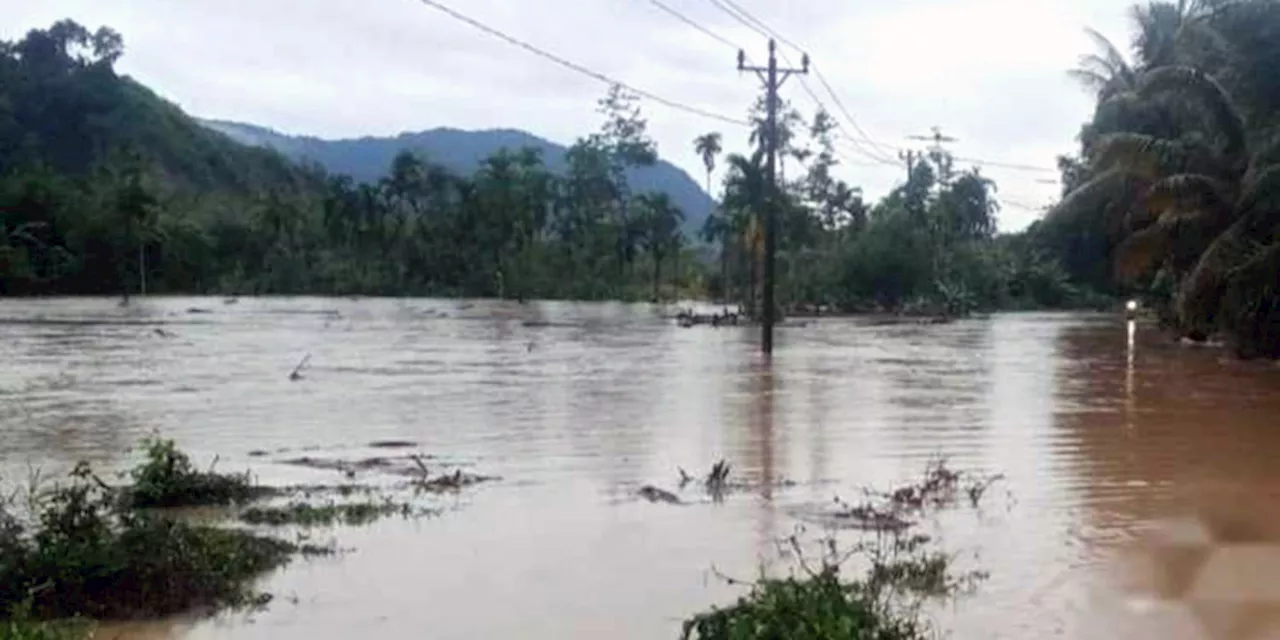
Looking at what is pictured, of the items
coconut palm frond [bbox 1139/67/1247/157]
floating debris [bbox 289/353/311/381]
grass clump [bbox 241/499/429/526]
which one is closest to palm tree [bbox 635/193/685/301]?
floating debris [bbox 289/353/311/381]

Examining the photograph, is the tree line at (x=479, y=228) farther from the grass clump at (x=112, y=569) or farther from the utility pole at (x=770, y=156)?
the grass clump at (x=112, y=569)

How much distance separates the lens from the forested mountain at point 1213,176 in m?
28.0

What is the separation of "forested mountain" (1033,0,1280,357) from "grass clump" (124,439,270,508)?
21.2 metres

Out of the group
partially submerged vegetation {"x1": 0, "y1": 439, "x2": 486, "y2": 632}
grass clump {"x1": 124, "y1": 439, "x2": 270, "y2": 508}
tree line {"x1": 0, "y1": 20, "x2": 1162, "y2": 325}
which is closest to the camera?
partially submerged vegetation {"x1": 0, "y1": 439, "x2": 486, "y2": 632}

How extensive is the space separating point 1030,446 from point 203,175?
11254 cm

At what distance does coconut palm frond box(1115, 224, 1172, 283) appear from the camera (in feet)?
106

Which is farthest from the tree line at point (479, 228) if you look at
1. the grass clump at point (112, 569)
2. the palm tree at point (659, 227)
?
the grass clump at point (112, 569)

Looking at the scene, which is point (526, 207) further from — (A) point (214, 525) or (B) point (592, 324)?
(A) point (214, 525)

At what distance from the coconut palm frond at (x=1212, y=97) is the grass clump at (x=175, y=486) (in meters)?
23.5

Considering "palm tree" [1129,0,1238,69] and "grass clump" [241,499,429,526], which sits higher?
"palm tree" [1129,0,1238,69]

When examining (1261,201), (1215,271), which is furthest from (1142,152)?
(1215,271)

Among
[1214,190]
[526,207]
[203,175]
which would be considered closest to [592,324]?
[1214,190]

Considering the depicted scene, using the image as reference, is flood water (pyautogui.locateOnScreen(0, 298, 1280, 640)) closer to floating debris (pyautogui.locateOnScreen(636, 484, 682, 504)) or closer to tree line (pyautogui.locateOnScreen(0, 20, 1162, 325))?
floating debris (pyautogui.locateOnScreen(636, 484, 682, 504))

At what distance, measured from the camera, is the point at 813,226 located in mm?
75312
